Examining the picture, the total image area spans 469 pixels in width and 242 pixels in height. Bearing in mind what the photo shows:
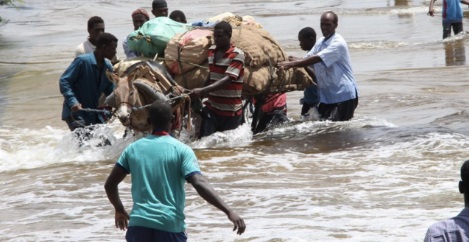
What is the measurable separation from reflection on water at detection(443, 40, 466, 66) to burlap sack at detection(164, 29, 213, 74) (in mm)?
8585

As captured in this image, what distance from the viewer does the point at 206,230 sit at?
7.56 metres

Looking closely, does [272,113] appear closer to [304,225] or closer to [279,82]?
[279,82]

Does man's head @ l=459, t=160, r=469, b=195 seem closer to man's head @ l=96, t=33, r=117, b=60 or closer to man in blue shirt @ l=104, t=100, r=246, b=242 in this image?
man in blue shirt @ l=104, t=100, r=246, b=242

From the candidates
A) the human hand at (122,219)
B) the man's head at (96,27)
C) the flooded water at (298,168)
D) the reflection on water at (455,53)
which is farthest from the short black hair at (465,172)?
the reflection on water at (455,53)

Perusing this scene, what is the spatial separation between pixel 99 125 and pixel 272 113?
2529mm

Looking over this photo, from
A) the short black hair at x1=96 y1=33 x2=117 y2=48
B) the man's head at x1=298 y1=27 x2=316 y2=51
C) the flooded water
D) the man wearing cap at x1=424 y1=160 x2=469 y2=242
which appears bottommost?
the flooded water

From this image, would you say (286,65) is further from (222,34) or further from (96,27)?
(96,27)

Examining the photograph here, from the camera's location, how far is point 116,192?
5.55 meters

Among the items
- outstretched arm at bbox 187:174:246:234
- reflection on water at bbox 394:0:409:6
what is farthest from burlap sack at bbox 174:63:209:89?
reflection on water at bbox 394:0:409:6

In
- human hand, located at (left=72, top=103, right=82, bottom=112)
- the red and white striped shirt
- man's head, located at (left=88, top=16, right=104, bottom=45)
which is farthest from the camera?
man's head, located at (left=88, top=16, right=104, bottom=45)

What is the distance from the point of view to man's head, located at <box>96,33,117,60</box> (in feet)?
29.9

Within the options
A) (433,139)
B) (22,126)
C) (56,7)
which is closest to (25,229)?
(433,139)

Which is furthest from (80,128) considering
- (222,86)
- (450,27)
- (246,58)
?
(450,27)

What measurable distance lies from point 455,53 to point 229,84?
33.7 ft
